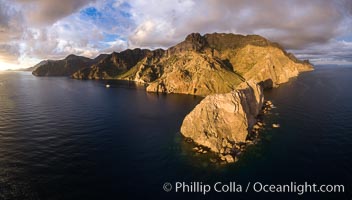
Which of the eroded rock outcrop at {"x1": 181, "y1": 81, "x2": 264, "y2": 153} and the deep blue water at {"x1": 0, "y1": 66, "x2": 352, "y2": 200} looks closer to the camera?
the deep blue water at {"x1": 0, "y1": 66, "x2": 352, "y2": 200}

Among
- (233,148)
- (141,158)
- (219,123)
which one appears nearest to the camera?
(141,158)

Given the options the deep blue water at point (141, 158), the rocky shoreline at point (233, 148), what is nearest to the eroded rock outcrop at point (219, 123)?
the rocky shoreline at point (233, 148)

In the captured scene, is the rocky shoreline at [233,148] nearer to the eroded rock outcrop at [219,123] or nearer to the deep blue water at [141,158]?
the eroded rock outcrop at [219,123]

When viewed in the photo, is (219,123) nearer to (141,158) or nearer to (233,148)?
(233,148)

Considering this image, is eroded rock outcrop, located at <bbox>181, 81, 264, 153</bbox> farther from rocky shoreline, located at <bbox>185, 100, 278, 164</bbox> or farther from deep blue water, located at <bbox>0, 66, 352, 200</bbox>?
deep blue water, located at <bbox>0, 66, 352, 200</bbox>

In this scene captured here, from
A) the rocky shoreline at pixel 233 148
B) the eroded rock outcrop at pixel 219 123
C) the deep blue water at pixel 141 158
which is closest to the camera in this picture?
the deep blue water at pixel 141 158

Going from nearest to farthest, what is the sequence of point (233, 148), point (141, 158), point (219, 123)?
point (141, 158) → point (233, 148) → point (219, 123)

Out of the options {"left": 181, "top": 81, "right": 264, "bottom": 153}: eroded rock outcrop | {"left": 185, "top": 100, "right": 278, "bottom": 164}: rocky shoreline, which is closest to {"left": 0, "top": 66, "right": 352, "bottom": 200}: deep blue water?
{"left": 185, "top": 100, "right": 278, "bottom": 164}: rocky shoreline

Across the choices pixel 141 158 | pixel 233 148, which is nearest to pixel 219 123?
pixel 233 148

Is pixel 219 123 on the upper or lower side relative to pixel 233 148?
upper
